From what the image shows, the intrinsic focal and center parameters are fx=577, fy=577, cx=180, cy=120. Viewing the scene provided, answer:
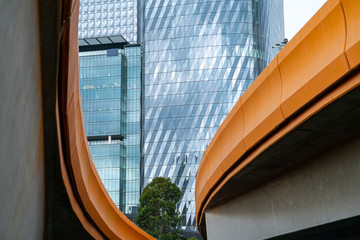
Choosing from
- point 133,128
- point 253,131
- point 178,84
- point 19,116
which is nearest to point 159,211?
point 253,131

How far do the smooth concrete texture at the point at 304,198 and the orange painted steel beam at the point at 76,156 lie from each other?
366 cm

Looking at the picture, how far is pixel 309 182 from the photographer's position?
9.99 meters

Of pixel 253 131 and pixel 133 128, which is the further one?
pixel 133 128

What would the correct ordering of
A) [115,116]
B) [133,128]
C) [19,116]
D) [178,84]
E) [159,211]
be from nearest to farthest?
1. [19,116]
2. [159,211]
3. [178,84]
4. [133,128]
5. [115,116]

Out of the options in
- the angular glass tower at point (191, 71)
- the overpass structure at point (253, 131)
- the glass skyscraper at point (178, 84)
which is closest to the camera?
the overpass structure at point (253, 131)

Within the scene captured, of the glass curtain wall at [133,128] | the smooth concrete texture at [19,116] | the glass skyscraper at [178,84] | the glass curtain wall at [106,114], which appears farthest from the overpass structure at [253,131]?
the glass curtain wall at [106,114]

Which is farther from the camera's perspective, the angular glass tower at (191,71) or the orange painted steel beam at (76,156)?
the angular glass tower at (191,71)

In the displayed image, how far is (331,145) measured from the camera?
9062 mm

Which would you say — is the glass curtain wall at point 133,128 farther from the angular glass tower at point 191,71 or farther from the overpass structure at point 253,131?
the overpass structure at point 253,131

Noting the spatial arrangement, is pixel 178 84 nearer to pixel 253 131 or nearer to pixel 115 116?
pixel 115 116

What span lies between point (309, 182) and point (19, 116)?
206 inches

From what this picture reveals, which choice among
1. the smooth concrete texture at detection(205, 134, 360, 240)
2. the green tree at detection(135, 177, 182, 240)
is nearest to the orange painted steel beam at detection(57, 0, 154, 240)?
the smooth concrete texture at detection(205, 134, 360, 240)

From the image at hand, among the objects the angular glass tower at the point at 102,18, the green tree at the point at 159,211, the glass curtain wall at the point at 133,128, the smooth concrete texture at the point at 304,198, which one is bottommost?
the smooth concrete texture at the point at 304,198

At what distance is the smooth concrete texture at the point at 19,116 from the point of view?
239 inches
